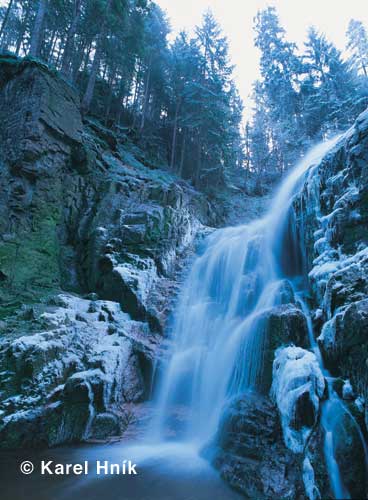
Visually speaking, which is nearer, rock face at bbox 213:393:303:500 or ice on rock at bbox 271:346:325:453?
rock face at bbox 213:393:303:500

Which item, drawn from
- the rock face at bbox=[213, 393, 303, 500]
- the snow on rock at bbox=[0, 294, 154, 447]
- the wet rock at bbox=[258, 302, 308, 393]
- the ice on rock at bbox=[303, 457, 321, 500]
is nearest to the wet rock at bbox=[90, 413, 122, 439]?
the snow on rock at bbox=[0, 294, 154, 447]

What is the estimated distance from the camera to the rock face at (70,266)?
638 centimetres

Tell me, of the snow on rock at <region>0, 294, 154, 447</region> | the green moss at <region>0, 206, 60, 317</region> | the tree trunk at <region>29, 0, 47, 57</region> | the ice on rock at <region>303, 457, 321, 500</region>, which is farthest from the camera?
the tree trunk at <region>29, 0, 47, 57</region>

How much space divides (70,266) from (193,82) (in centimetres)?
1767

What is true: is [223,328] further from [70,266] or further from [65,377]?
[70,266]

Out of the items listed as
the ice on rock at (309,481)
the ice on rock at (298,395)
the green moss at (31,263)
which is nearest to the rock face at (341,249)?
the ice on rock at (298,395)

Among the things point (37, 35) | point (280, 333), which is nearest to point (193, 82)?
point (37, 35)

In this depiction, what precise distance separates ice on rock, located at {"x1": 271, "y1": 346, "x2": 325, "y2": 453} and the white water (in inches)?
40.8

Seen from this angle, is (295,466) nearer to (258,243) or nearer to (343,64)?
(258,243)

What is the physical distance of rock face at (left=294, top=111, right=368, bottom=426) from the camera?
5.04 metres

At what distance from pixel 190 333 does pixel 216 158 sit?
1645cm

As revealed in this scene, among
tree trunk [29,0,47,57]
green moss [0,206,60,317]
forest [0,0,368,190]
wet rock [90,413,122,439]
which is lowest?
wet rock [90,413,122,439]

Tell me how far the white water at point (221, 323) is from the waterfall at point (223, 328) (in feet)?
0.07

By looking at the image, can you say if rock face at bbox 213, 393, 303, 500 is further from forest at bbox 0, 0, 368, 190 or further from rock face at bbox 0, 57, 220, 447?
forest at bbox 0, 0, 368, 190
